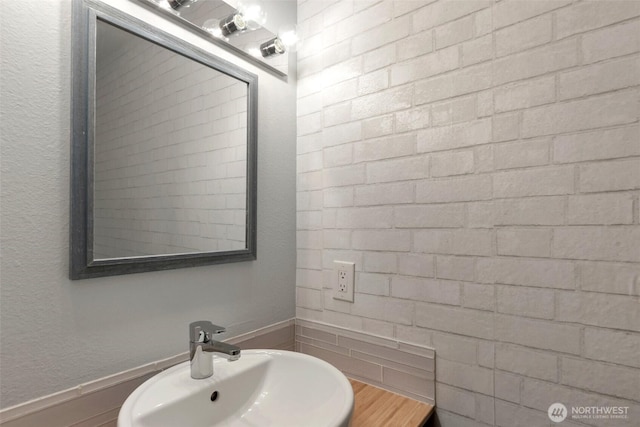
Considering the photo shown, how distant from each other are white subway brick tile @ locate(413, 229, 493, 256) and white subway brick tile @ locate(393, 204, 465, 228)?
0.02 metres

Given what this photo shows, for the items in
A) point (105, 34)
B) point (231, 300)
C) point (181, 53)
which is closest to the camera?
point (105, 34)

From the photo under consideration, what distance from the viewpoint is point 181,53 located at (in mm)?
991

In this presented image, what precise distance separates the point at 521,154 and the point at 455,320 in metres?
0.49

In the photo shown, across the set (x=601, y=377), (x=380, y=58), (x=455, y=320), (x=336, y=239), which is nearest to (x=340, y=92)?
(x=380, y=58)

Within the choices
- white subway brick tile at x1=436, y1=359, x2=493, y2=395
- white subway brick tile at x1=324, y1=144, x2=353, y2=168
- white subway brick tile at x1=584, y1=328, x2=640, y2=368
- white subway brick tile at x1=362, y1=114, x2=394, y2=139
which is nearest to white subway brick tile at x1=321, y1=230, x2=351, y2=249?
white subway brick tile at x1=324, y1=144, x2=353, y2=168

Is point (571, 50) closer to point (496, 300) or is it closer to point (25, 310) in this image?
point (496, 300)

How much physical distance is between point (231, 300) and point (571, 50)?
3.85 ft

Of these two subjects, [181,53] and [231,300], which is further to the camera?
[231,300]

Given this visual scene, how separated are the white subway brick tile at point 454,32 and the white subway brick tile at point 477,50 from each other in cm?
3

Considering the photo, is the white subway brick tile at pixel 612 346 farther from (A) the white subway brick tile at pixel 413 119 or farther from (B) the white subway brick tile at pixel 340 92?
(B) the white subway brick tile at pixel 340 92

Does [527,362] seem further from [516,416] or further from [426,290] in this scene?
[426,290]

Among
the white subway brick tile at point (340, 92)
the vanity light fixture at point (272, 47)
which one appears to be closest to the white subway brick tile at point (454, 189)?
the white subway brick tile at point (340, 92)

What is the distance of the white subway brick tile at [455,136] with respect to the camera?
927 millimetres

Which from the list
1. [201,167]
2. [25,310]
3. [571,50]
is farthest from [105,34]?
[571,50]
